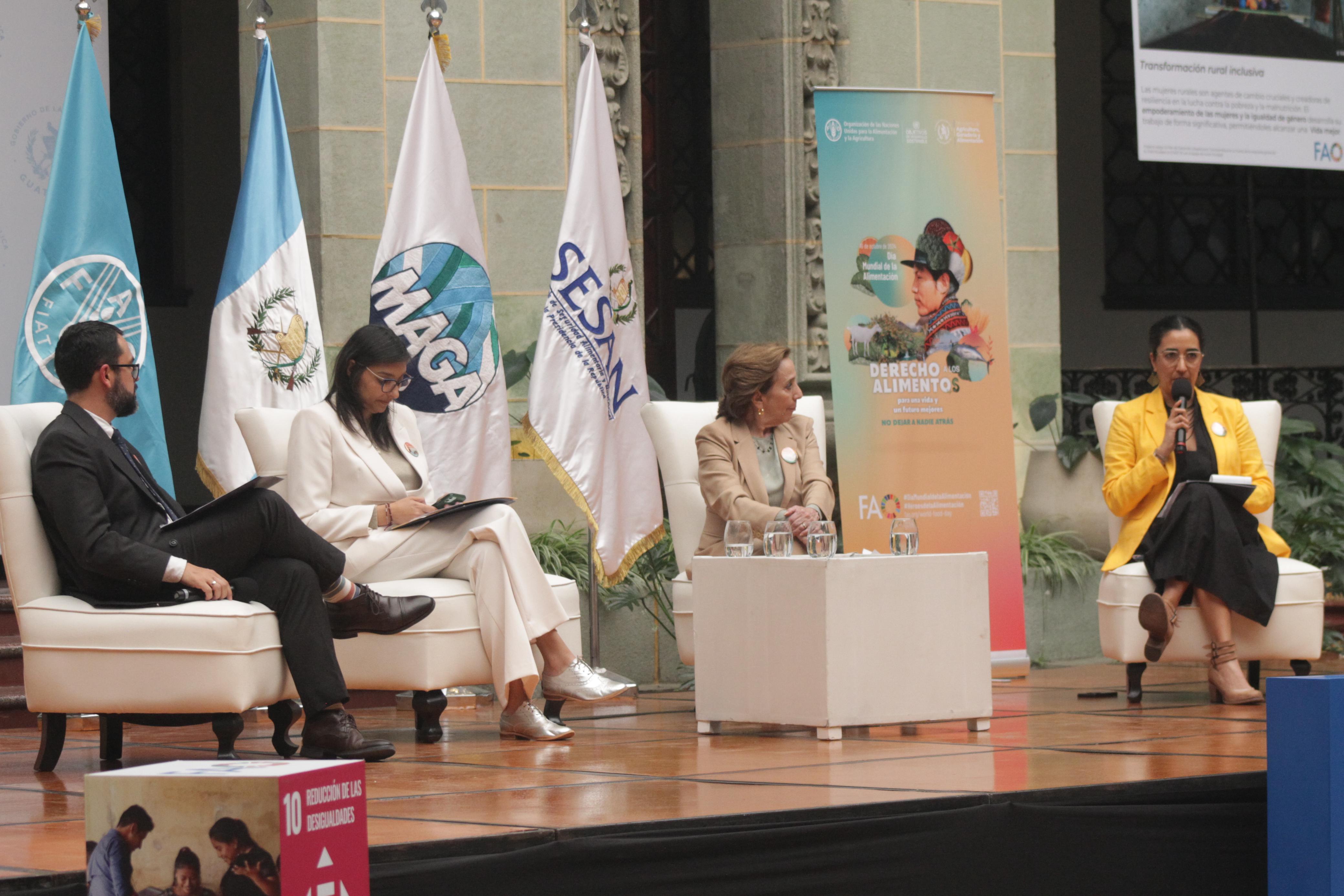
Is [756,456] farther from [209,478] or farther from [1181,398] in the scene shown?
[209,478]

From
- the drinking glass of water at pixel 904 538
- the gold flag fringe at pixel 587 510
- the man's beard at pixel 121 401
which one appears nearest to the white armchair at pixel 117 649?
the man's beard at pixel 121 401

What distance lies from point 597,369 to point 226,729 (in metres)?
2.34

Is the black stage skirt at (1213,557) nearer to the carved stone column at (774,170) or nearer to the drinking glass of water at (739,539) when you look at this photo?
the drinking glass of water at (739,539)

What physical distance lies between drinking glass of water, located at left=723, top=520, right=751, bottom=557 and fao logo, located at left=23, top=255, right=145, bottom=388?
1.99 meters

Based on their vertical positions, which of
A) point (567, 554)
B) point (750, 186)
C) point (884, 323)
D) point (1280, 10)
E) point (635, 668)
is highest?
point (1280, 10)

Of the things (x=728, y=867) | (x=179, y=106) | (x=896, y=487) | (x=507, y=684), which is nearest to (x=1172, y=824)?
(x=728, y=867)

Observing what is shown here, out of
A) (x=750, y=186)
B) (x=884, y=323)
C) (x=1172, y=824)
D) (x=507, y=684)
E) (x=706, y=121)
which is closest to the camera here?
(x=1172, y=824)

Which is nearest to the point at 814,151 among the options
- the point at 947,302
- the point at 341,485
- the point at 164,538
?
the point at 947,302

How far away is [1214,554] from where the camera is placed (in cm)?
560

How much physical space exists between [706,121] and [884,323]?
2877mm

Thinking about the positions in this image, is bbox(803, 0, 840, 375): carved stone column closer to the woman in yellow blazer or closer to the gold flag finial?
the gold flag finial

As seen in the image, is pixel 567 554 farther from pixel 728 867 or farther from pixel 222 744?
pixel 728 867

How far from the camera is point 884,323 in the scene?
21.9 ft

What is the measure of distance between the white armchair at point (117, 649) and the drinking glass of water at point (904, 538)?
1.62 m
